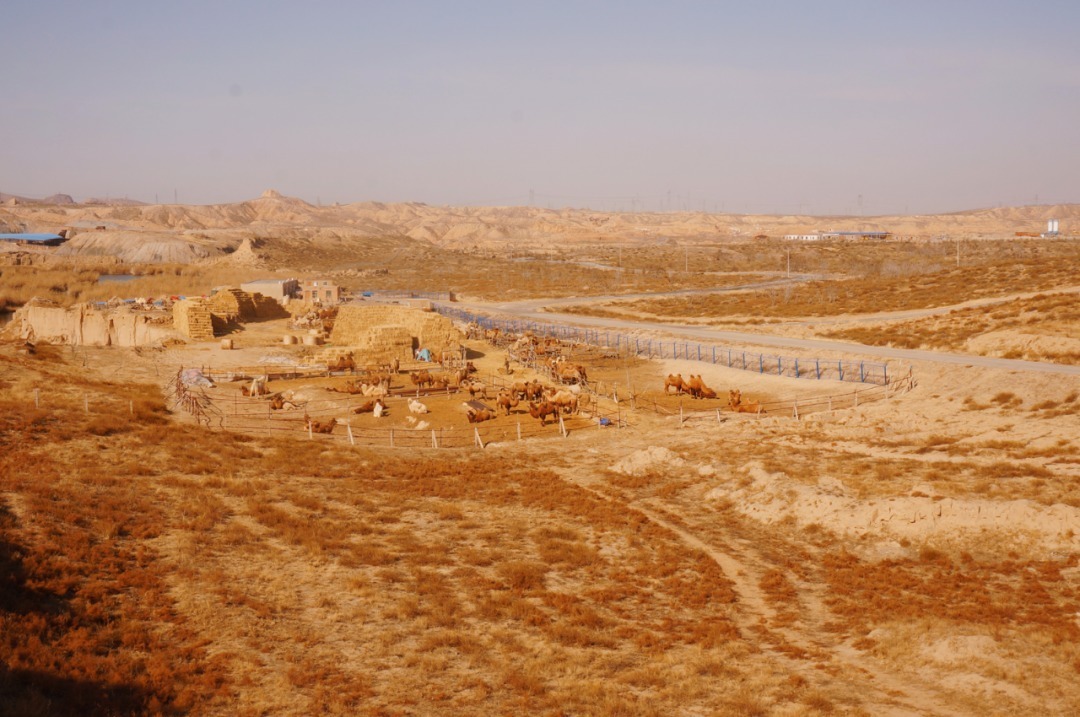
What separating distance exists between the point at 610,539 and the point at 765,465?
6737 millimetres

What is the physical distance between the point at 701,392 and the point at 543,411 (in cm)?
782

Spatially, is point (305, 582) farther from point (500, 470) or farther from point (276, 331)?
point (276, 331)

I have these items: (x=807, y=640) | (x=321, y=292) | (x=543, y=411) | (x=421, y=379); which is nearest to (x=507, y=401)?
(x=543, y=411)

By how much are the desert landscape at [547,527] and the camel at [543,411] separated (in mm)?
443

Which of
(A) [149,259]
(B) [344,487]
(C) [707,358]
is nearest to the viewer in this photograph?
(B) [344,487]

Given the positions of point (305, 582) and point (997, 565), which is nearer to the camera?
point (305, 582)

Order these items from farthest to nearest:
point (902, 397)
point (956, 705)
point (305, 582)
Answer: point (902, 397), point (305, 582), point (956, 705)

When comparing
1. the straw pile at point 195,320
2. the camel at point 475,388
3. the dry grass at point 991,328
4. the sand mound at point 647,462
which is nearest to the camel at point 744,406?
the sand mound at point 647,462

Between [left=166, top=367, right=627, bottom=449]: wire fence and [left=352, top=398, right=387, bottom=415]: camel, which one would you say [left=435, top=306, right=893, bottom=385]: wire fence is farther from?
[left=352, top=398, right=387, bottom=415]: camel

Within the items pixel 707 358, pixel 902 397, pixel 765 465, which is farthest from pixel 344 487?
pixel 707 358

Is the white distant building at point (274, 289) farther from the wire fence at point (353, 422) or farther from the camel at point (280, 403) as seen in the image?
the camel at point (280, 403)

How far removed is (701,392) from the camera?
116ft

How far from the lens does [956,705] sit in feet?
37.4

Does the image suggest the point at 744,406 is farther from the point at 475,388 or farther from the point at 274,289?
the point at 274,289
